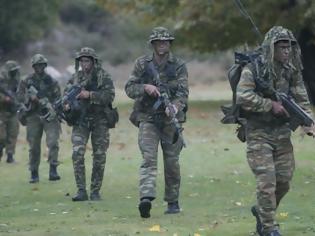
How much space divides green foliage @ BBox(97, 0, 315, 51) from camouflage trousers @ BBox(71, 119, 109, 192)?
15541 millimetres

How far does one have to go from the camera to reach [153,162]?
12.1m

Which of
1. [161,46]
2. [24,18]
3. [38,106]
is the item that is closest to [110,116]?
[161,46]

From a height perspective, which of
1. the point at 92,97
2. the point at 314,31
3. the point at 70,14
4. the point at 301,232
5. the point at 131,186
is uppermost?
the point at 70,14

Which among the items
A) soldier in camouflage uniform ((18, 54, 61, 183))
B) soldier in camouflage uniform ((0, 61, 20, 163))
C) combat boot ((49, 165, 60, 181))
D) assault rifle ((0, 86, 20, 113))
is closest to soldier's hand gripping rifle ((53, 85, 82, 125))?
soldier in camouflage uniform ((18, 54, 61, 183))

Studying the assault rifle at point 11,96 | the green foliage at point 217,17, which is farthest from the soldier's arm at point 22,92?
the green foliage at point 217,17

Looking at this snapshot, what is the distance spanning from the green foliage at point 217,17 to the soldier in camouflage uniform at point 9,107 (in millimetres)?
10138

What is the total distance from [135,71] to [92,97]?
1.69m

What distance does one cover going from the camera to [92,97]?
13.8 metres

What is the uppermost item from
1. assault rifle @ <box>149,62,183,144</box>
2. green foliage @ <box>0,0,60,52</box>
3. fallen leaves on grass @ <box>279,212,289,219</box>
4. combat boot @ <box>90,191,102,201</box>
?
green foliage @ <box>0,0,60,52</box>

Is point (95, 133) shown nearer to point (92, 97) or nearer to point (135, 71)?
point (92, 97)

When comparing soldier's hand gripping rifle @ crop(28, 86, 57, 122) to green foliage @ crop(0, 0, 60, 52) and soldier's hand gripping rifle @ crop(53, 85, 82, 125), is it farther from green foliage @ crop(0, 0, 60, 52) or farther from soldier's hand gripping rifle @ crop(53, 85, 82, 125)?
green foliage @ crop(0, 0, 60, 52)

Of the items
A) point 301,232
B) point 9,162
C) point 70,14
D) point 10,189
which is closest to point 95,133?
point 10,189

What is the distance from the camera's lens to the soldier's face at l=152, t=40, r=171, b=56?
1202 cm

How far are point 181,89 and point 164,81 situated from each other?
0.23m
